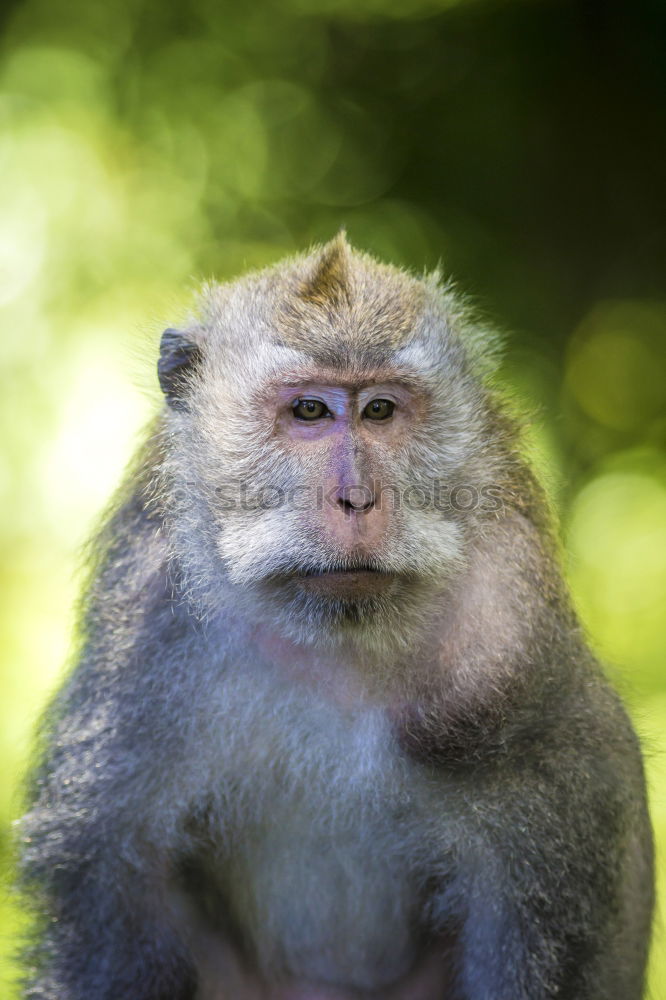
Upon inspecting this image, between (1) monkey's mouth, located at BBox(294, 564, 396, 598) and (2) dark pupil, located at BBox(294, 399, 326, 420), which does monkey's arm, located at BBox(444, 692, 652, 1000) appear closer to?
(1) monkey's mouth, located at BBox(294, 564, 396, 598)

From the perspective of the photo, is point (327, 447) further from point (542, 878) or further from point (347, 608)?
point (542, 878)

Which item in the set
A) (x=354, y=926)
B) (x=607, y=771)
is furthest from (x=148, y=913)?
(x=607, y=771)

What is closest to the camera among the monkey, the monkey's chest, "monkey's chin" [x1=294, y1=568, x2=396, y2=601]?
"monkey's chin" [x1=294, y1=568, x2=396, y2=601]

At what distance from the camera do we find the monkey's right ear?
12.0 ft

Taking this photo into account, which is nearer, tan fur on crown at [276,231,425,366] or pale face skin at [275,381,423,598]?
pale face skin at [275,381,423,598]

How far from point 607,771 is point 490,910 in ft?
1.86

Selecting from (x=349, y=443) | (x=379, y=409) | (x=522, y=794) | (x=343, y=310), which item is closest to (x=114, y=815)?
Result: (x=522, y=794)

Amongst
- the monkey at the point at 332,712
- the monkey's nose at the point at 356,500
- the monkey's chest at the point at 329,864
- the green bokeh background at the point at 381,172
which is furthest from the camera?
the green bokeh background at the point at 381,172

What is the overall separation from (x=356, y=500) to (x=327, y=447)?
26 centimetres

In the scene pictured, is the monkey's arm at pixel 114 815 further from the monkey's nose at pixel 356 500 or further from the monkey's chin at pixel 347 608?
the monkey's nose at pixel 356 500

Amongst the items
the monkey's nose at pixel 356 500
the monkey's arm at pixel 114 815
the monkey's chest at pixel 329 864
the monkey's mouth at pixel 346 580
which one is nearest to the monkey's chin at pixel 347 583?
the monkey's mouth at pixel 346 580

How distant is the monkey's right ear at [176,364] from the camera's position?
12.0ft

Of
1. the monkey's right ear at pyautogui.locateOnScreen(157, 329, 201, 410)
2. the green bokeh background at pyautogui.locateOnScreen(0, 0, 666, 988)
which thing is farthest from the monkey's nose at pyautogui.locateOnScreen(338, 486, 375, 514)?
the green bokeh background at pyautogui.locateOnScreen(0, 0, 666, 988)

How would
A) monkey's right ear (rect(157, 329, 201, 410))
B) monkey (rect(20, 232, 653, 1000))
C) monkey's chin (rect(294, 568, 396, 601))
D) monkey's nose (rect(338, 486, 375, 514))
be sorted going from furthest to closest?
monkey's right ear (rect(157, 329, 201, 410)), monkey (rect(20, 232, 653, 1000)), monkey's chin (rect(294, 568, 396, 601)), monkey's nose (rect(338, 486, 375, 514))
